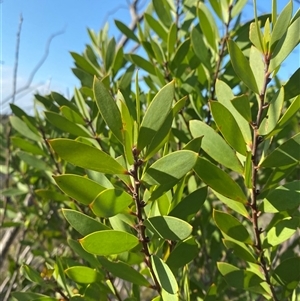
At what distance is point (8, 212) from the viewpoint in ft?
3.21

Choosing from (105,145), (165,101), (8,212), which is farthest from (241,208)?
(8,212)

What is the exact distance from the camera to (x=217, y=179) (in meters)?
0.38

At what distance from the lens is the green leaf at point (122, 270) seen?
39 cm

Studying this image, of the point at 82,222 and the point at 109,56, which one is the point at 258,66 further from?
the point at 109,56

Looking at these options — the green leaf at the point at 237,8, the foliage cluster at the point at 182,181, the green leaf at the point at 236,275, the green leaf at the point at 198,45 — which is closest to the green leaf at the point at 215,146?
the foliage cluster at the point at 182,181

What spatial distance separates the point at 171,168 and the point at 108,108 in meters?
0.07

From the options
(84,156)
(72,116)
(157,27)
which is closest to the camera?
(84,156)

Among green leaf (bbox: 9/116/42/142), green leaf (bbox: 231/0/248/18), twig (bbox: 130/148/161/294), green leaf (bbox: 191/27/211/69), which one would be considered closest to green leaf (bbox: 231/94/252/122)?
twig (bbox: 130/148/161/294)

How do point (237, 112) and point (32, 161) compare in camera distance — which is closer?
point (237, 112)

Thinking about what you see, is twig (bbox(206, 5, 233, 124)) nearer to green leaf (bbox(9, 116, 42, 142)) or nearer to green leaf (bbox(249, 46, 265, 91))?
green leaf (bbox(249, 46, 265, 91))

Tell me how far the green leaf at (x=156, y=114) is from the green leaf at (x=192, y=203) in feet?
0.26

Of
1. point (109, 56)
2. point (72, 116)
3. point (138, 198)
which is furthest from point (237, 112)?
point (109, 56)

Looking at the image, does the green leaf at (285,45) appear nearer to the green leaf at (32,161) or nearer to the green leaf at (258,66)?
the green leaf at (258,66)

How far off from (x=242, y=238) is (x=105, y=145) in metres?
0.28
